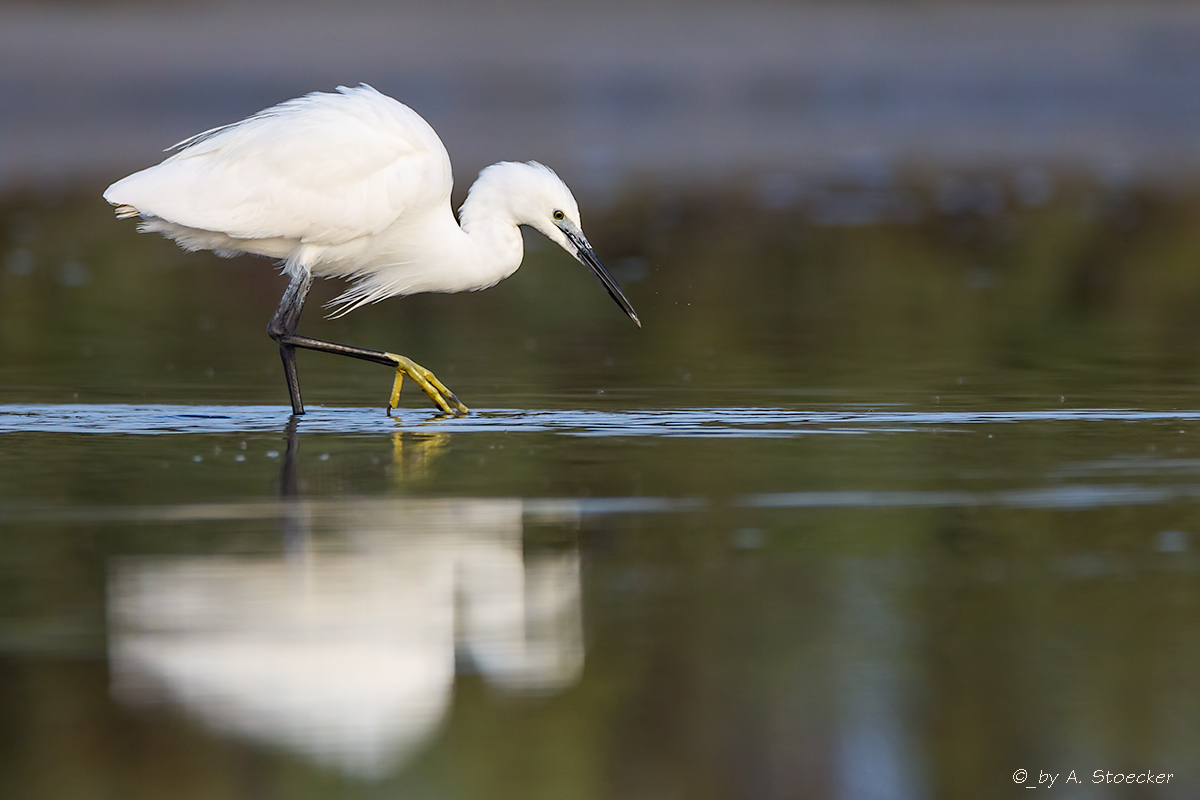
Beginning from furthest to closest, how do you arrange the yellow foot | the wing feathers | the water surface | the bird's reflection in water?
the wing feathers → the yellow foot → the bird's reflection in water → the water surface

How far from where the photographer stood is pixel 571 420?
31.6ft

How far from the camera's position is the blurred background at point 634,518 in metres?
5.00

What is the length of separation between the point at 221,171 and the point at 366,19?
25.0m

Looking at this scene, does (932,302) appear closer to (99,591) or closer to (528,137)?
(99,591)

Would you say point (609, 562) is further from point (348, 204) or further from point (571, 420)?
point (348, 204)

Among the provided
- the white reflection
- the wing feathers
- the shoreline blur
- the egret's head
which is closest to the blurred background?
the white reflection

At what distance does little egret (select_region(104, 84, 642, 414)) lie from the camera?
10438mm

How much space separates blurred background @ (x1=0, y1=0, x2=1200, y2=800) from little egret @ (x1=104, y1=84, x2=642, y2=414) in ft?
2.03

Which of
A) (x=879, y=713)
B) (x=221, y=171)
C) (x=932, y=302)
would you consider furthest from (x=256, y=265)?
(x=879, y=713)

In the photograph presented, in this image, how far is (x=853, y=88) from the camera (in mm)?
34719

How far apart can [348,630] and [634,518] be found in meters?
1.71

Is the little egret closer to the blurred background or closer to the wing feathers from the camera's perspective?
the wing feathers

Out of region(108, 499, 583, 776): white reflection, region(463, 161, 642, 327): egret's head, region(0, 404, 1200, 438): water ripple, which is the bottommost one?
region(108, 499, 583, 776): white reflection

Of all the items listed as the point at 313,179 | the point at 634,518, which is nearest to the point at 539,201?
the point at 313,179
